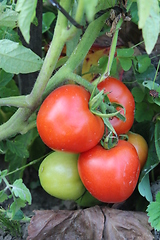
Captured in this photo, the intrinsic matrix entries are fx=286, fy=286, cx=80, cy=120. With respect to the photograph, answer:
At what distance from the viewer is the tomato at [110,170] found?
0.69m

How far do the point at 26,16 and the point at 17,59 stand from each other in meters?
0.21

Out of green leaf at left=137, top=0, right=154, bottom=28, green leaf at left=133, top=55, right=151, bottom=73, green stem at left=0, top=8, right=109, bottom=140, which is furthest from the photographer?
green leaf at left=133, top=55, right=151, bottom=73

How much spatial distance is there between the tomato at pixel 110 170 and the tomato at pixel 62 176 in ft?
0.24

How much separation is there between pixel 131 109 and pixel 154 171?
322 mm

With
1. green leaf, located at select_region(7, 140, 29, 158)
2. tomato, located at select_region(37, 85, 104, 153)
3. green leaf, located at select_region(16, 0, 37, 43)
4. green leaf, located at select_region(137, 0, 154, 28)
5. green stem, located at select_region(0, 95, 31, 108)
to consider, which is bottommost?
green leaf, located at select_region(7, 140, 29, 158)

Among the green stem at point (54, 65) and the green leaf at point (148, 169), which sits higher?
the green stem at point (54, 65)

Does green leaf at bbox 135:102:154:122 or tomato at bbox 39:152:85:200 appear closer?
tomato at bbox 39:152:85:200

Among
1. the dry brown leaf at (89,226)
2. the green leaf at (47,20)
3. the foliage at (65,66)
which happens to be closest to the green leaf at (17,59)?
the foliage at (65,66)

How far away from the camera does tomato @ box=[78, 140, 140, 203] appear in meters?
0.69

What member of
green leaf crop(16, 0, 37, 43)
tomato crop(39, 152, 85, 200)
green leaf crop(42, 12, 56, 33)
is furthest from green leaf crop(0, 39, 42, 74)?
green leaf crop(42, 12, 56, 33)

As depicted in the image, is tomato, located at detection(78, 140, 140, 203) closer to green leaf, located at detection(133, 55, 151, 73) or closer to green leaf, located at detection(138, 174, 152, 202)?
green leaf, located at detection(138, 174, 152, 202)

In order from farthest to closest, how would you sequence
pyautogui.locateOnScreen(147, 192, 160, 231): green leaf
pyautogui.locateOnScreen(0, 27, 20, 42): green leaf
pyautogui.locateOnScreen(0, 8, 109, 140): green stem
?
pyautogui.locateOnScreen(0, 27, 20, 42): green leaf → pyautogui.locateOnScreen(147, 192, 160, 231): green leaf → pyautogui.locateOnScreen(0, 8, 109, 140): green stem

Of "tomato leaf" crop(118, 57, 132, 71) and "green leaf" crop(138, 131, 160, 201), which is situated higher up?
"tomato leaf" crop(118, 57, 132, 71)

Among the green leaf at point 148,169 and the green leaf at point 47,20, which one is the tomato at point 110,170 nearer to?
the green leaf at point 148,169
